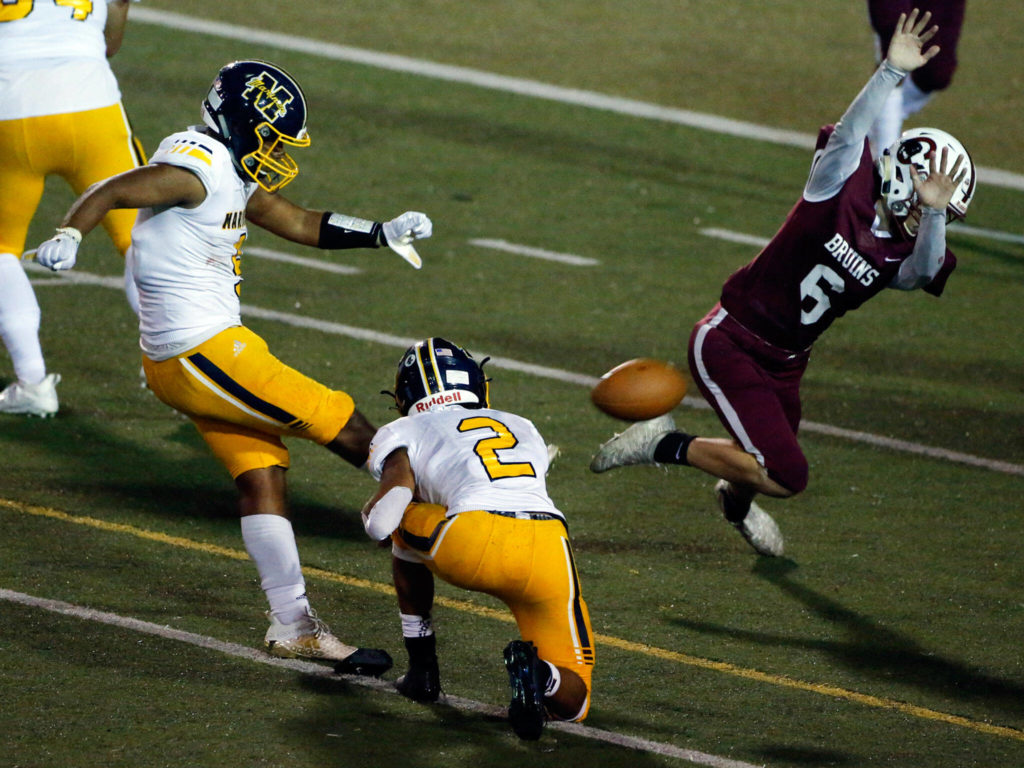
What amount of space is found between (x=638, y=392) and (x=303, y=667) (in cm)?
164

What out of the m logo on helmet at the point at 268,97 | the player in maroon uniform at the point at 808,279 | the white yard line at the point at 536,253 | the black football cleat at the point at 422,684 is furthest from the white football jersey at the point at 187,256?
the white yard line at the point at 536,253

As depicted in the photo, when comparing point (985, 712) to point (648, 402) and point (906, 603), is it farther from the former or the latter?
point (648, 402)

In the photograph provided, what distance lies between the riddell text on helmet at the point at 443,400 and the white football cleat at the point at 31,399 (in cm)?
286

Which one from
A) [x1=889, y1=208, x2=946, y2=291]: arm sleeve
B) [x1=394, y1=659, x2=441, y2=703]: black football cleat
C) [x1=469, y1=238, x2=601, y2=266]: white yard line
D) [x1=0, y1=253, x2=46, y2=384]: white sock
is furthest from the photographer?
[x1=469, y1=238, x2=601, y2=266]: white yard line

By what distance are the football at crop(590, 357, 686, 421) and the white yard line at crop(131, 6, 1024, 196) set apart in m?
7.78

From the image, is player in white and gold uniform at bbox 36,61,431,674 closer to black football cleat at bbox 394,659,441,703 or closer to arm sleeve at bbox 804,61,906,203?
black football cleat at bbox 394,659,441,703

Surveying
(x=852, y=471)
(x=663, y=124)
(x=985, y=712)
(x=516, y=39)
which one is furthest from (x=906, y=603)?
(x=516, y=39)

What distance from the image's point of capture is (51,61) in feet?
24.0

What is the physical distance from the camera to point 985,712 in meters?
5.08

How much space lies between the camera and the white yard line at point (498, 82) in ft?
45.4

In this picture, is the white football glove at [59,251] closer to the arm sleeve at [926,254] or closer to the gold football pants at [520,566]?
the gold football pants at [520,566]

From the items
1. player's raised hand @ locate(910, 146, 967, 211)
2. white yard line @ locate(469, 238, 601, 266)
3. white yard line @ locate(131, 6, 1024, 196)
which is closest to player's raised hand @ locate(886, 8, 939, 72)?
player's raised hand @ locate(910, 146, 967, 211)

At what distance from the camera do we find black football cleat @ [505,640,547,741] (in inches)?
174

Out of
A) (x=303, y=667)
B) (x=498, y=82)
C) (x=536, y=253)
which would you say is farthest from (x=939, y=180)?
(x=498, y=82)
